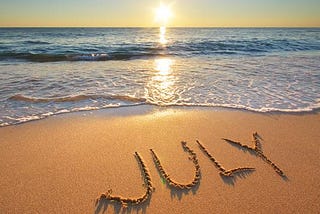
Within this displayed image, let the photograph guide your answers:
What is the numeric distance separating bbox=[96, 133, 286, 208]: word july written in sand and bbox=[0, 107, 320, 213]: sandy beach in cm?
2

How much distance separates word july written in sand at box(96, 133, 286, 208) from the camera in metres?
2.40

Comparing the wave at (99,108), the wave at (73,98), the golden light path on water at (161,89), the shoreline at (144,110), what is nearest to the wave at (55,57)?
the golden light path on water at (161,89)

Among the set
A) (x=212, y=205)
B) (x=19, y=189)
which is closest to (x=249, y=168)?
(x=212, y=205)

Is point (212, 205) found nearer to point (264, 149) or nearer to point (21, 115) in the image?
point (264, 149)

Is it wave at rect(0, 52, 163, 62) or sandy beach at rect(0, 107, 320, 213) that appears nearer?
sandy beach at rect(0, 107, 320, 213)

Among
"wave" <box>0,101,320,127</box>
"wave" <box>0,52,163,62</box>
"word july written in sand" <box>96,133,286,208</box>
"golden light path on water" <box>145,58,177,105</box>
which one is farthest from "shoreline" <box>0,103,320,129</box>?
"wave" <box>0,52,163,62</box>

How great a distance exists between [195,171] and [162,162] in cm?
41

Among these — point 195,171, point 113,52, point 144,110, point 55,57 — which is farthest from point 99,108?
point 113,52

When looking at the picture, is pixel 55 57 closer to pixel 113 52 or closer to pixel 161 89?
pixel 113 52

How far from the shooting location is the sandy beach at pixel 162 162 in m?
2.35

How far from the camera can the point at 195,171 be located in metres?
2.85

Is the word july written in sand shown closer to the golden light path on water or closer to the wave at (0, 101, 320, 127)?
the wave at (0, 101, 320, 127)

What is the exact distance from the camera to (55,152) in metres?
3.24

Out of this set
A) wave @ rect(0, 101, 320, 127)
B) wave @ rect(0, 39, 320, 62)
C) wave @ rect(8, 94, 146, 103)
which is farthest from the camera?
wave @ rect(0, 39, 320, 62)
